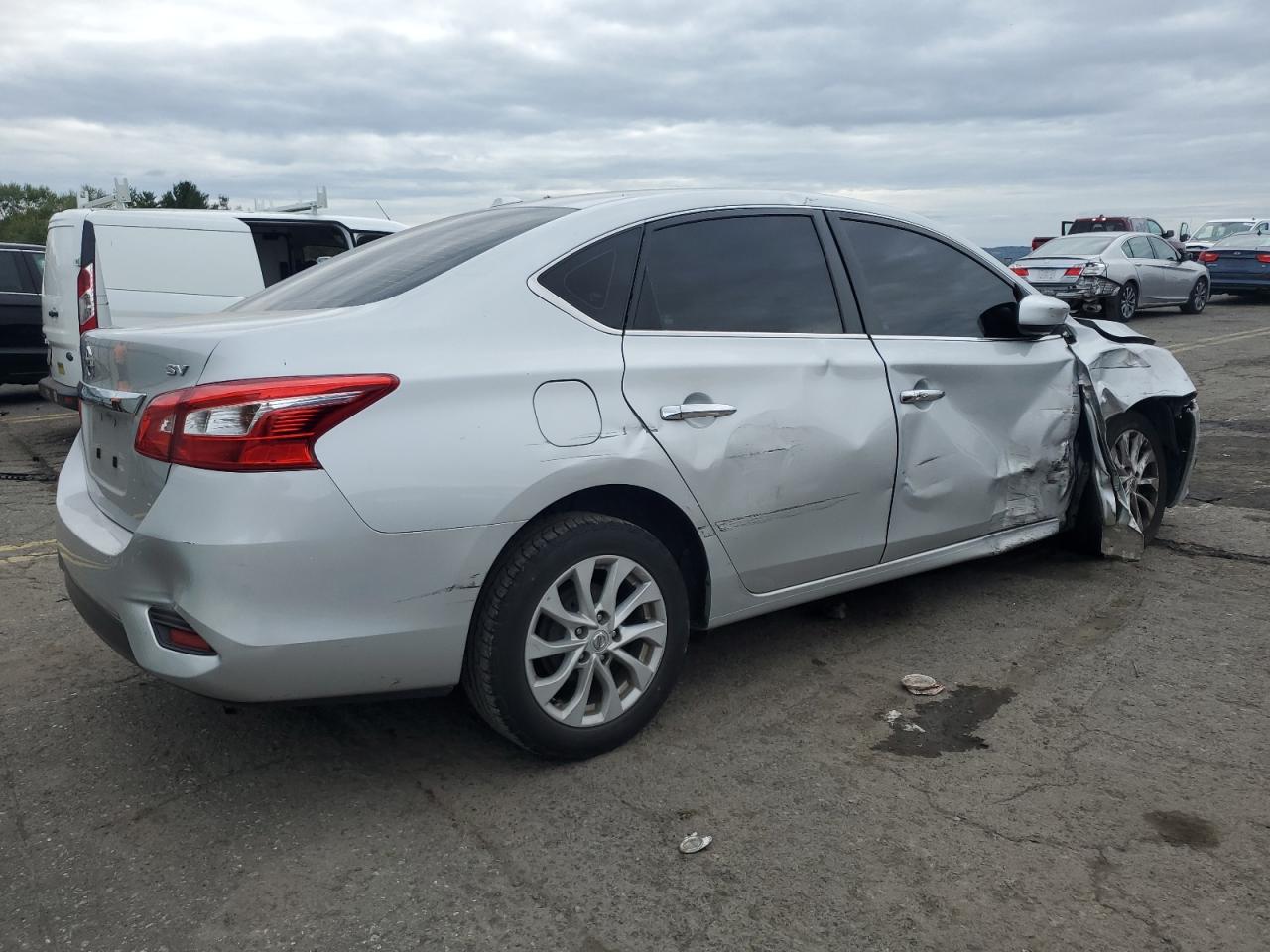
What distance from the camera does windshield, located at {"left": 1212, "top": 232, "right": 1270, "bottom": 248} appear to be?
21.6 m

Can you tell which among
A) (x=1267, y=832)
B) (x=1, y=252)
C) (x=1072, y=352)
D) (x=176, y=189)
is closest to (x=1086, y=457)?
(x=1072, y=352)

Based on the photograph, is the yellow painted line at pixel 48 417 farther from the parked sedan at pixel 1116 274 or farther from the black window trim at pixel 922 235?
the parked sedan at pixel 1116 274

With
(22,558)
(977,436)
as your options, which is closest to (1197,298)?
(977,436)

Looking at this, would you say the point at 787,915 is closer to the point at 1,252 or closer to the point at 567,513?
the point at 567,513

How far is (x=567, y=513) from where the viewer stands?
3.07 meters

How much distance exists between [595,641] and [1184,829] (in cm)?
159

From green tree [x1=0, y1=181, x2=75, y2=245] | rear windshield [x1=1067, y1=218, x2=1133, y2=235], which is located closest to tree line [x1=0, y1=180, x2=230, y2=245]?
green tree [x1=0, y1=181, x2=75, y2=245]

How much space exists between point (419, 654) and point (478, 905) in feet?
2.12

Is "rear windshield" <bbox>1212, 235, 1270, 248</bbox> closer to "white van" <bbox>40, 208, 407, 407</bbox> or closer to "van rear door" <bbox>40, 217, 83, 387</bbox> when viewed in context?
"white van" <bbox>40, 208, 407, 407</bbox>

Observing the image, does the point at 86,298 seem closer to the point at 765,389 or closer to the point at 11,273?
the point at 11,273

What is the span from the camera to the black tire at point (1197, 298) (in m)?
19.8

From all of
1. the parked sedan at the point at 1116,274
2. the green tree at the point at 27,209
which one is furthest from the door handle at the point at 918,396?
the green tree at the point at 27,209

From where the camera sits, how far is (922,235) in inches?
169

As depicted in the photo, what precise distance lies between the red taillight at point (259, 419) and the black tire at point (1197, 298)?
20251 millimetres
